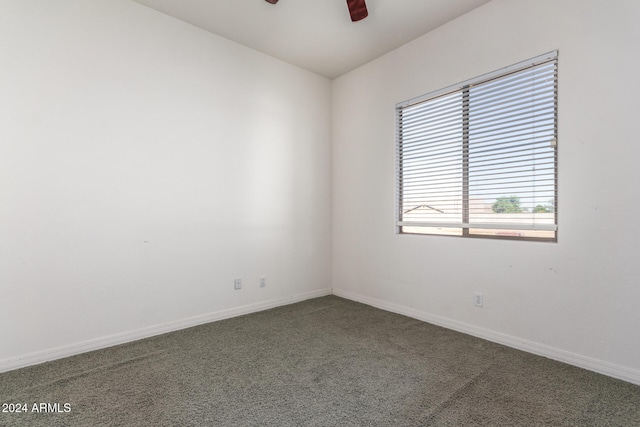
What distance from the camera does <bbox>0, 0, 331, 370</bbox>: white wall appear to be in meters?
2.26

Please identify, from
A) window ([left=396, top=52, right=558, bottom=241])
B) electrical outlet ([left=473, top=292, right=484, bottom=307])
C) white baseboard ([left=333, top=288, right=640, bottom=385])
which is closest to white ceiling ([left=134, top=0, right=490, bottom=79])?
window ([left=396, top=52, right=558, bottom=241])

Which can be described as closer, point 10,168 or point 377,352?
point 10,168

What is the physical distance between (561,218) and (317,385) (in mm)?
2085

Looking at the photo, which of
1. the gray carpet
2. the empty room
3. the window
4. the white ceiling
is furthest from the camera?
the white ceiling

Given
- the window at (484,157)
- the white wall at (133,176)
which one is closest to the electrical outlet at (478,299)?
the window at (484,157)

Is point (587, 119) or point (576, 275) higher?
point (587, 119)

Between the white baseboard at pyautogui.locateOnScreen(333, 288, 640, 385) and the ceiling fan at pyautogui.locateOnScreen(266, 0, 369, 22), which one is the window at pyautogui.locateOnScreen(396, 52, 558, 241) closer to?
the white baseboard at pyautogui.locateOnScreen(333, 288, 640, 385)

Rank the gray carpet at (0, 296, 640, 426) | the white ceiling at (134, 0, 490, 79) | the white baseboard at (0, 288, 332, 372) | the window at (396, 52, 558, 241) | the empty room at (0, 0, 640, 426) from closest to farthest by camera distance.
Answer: the gray carpet at (0, 296, 640, 426), the empty room at (0, 0, 640, 426), the white baseboard at (0, 288, 332, 372), the window at (396, 52, 558, 241), the white ceiling at (134, 0, 490, 79)

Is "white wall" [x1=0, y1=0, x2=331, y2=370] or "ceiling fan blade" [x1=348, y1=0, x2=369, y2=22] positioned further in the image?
"ceiling fan blade" [x1=348, y1=0, x2=369, y2=22]

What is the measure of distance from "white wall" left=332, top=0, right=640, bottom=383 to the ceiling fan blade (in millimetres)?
903

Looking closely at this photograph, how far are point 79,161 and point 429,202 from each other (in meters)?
3.09

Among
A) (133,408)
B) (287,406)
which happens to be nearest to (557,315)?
(287,406)

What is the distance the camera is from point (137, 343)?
2627 mm

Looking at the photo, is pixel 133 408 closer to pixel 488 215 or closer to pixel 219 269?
pixel 219 269
